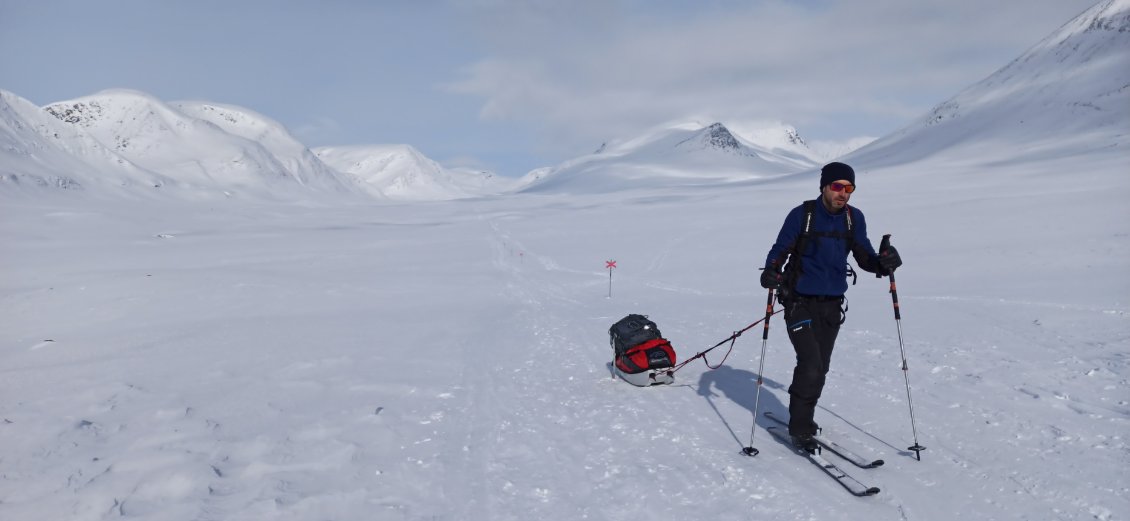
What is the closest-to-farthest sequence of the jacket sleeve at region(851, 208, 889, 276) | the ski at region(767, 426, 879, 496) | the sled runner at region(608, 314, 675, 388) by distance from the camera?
the ski at region(767, 426, 879, 496)
the jacket sleeve at region(851, 208, 889, 276)
the sled runner at region(608, 314, 675, 388)

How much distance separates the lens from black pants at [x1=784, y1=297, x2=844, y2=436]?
537cm

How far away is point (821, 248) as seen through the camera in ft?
17.4

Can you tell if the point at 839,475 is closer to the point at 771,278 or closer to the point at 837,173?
the point at 771,278

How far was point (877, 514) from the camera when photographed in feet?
14.0

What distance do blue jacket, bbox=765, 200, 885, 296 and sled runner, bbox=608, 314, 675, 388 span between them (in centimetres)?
252

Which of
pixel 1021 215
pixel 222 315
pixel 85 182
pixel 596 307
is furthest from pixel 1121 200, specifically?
pixel 85 182

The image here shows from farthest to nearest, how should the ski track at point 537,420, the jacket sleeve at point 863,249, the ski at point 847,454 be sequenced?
the jacket sleeve at point 863,249
the ski at point 847,454
the ski track at point 537,420

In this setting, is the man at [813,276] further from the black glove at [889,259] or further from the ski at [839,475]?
the ski at [839,475]

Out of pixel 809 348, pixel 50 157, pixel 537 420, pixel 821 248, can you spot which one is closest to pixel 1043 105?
pixel 821 248

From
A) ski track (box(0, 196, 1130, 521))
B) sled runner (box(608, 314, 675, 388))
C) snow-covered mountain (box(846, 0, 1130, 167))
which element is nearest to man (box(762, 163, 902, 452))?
ski track (box(0, 196, 1130, 521))

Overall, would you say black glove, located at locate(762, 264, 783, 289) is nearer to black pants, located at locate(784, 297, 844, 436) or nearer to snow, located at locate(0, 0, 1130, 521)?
black pants, located at locate(784, 297, 844, 436)

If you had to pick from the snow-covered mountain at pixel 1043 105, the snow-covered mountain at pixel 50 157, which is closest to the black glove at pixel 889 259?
the snow-covered mountain at pixel 1043 105

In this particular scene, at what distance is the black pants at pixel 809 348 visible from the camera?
5.37 metres

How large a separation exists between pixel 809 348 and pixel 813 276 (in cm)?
66
